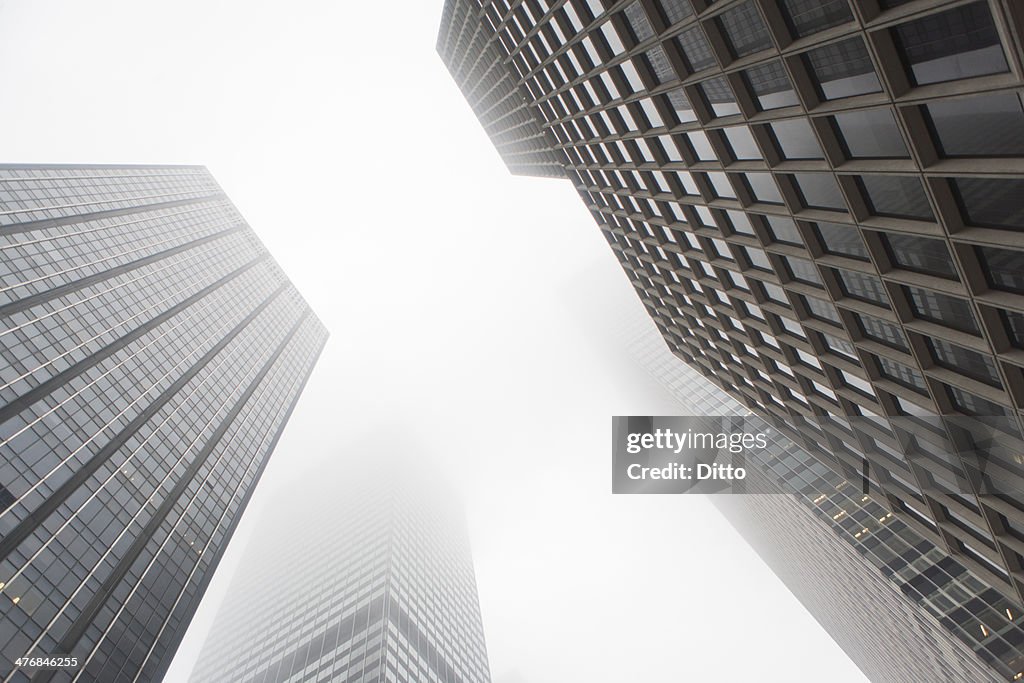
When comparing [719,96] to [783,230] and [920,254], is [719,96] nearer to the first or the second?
[783,230]

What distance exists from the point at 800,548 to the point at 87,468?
9099 centimetres

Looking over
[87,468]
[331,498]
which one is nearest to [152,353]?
[87,468]

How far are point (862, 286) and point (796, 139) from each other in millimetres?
5602

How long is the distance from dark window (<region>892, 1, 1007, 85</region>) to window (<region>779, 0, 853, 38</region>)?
1.61 metres

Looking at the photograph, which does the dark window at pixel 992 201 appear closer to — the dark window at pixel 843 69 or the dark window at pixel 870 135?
the dark window at pixel 870 135

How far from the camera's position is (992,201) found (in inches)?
463

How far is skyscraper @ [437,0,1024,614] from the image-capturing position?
11.7m

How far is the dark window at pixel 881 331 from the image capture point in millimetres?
18250

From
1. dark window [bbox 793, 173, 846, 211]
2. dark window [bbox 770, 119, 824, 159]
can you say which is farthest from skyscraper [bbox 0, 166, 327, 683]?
dark window [bbox 770, 119, 824, 159]

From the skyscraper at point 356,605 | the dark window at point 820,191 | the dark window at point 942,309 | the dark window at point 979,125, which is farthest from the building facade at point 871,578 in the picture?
the skyscraper at point 356,605

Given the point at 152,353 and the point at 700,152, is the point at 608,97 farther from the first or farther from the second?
the point at 152,353

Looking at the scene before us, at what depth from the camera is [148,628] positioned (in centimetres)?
6206

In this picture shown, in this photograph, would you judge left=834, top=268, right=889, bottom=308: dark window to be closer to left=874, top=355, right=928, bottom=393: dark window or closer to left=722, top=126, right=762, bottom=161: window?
left=874, top=355, right=928, bottom=393: dark window

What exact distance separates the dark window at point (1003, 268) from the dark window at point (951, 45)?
13.7 feet
